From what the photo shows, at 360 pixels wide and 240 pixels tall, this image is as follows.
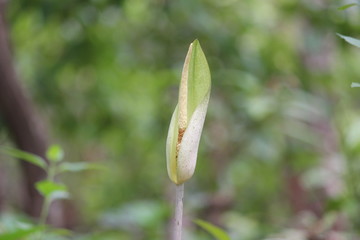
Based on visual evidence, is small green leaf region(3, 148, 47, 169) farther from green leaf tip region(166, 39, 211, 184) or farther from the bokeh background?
the bokeh background

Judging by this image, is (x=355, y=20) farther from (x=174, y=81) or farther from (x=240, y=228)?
(x=240, y=228)

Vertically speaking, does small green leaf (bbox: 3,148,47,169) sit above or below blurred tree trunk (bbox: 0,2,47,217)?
below

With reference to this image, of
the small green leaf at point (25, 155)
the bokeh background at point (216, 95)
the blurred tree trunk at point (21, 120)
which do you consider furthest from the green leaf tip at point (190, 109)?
the blurred tree trunk at point (21, 120)

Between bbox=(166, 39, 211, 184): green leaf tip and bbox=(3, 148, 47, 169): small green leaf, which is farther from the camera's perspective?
bbox=(3, 148, 47, 169): small green leaf

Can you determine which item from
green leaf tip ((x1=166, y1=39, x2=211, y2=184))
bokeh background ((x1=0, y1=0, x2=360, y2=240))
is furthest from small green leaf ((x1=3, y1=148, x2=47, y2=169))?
bokeh background ((x1=0, y1=0, x2=360, y2=240))

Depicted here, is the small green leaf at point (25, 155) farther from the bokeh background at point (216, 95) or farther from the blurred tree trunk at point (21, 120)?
the blurred tree trunk at point (21, 120)

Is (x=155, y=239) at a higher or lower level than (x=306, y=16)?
lower

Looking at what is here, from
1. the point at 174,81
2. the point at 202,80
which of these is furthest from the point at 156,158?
the point at 202,80
